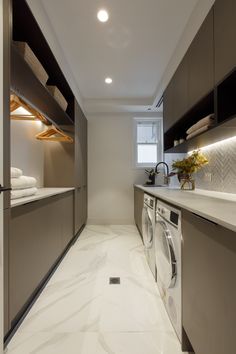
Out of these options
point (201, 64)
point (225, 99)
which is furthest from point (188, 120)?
point (225, 99)

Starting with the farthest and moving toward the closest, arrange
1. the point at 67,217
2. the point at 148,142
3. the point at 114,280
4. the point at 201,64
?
the point at 148,142 → the point at 67,217 → the point at 114,280 → the point at 201,64

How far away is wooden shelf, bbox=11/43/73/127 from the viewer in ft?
4.55

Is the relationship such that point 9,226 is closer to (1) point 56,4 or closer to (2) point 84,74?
(1) point 56,4

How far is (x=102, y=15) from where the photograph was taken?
191cm

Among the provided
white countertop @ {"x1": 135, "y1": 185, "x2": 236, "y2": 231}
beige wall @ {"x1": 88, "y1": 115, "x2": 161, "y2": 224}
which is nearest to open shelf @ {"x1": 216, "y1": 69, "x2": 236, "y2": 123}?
white countertop @ {"x1": 135, "y1": 185, "x2": 236, "y2": 231}

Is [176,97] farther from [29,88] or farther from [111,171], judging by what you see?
[111,171]

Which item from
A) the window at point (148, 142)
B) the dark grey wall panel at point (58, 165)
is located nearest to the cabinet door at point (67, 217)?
the dark grey wall panel at point (58, 165)

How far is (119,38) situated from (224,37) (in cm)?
140

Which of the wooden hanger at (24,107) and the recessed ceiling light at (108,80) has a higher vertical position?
the recessed ceiling light at (108,80)

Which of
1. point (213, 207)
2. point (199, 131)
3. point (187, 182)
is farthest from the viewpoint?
point (187, 182)

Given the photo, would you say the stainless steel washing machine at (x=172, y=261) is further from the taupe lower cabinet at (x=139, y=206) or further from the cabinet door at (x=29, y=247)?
the taupe lower cabinet at (x=139, y=206)

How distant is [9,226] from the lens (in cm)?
114

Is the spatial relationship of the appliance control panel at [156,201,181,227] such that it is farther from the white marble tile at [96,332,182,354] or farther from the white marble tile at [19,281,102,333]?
the white marble tile at [19,281,102,333]

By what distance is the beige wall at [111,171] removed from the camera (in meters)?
4.36
